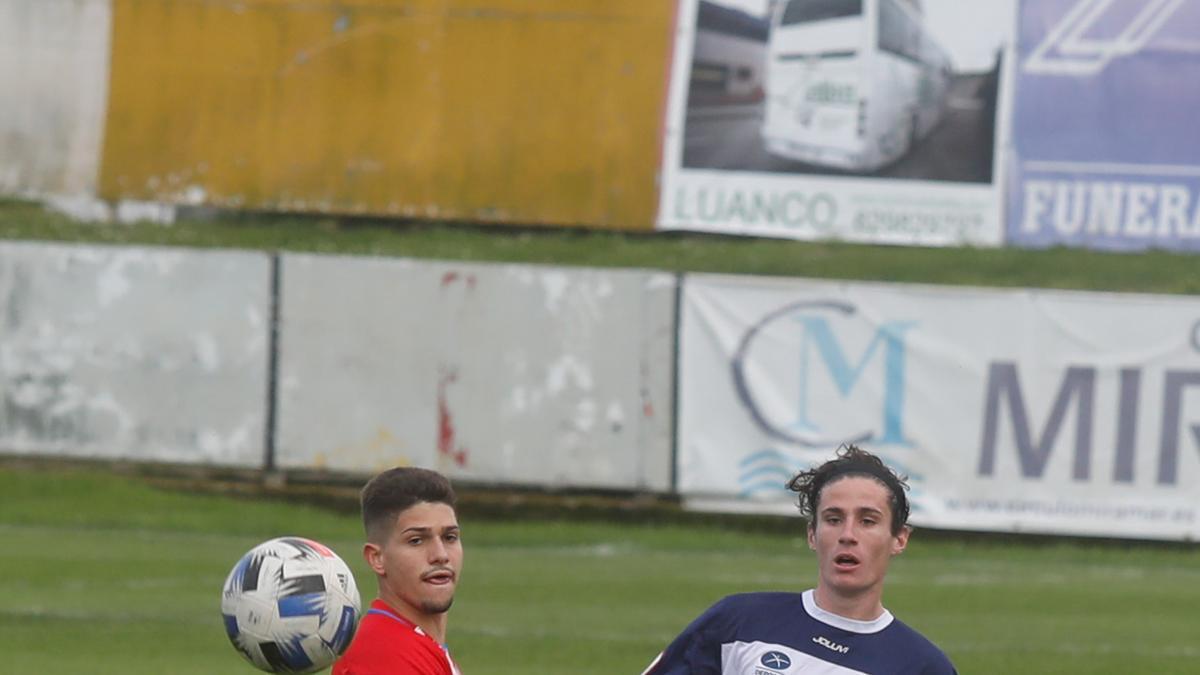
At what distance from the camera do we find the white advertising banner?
18.4 m

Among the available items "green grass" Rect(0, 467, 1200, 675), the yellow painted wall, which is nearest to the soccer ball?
"green grass" Rect(0, 467, 1200, 675)

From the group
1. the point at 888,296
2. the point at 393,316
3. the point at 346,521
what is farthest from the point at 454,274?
the point at 888,296

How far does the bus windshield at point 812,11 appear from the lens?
2491 centimetres

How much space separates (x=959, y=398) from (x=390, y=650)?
13.8m

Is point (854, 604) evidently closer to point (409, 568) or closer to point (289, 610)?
point (409, 568)

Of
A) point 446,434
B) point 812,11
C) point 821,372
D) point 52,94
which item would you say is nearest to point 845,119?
point 812,11

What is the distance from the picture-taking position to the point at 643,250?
2491 centimetres

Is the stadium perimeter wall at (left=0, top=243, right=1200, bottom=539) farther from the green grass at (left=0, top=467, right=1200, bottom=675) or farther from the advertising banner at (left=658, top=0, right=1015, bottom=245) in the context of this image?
the advertising banner at (left=658, top=0, right=1015, bottom=245)

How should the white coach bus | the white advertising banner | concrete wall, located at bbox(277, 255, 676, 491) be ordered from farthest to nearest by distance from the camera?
the white coach bus, concrete wall, located at bbox(277, 255, 676, 491), the white advertising banner

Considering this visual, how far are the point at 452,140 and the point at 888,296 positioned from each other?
335 inches

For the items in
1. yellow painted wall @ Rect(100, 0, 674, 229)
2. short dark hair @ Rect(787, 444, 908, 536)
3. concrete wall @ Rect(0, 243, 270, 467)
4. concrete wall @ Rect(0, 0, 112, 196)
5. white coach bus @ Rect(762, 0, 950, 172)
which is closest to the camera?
short dark hair @ Rect(787, 444, 908, 536)

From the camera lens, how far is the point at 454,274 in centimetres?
1962

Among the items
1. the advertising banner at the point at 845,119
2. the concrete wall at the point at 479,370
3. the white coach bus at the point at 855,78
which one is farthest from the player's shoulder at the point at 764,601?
the white coach bus at the point at 855,78

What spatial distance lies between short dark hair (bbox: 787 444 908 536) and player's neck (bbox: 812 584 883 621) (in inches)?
7.5
